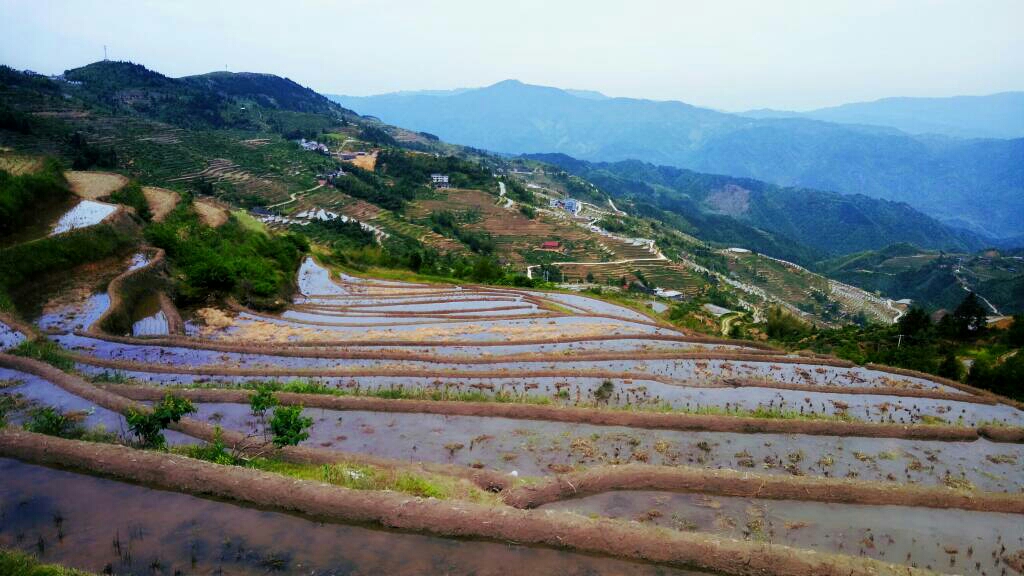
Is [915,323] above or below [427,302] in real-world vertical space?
below

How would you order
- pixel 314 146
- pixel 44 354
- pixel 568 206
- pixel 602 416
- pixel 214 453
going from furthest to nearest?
pixel 568 206 → pixel 314 146 → pixel 44 354 → pixel 602 416 → pixel 214 453

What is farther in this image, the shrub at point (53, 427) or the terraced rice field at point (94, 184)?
the terraced rice field at point (94, 184)

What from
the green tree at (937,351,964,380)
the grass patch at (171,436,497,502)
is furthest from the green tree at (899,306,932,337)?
the grass patch at (171,436,497,502)

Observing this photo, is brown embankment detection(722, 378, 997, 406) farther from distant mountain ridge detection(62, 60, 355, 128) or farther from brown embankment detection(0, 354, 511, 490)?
distant mountain ridge detection(62, 60, 355, 128)

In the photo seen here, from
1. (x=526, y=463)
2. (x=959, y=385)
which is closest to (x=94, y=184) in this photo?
(x=526, y=463)

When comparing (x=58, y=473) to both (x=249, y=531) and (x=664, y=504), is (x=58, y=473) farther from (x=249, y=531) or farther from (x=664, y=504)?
(x=664, y=504)

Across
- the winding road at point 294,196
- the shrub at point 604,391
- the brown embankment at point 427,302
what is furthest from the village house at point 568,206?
the shrub at point 604,391

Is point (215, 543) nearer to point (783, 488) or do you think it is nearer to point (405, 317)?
point (783, 488)

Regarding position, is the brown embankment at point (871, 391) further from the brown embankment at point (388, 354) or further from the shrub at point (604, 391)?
the shrub at point (604, 391)
